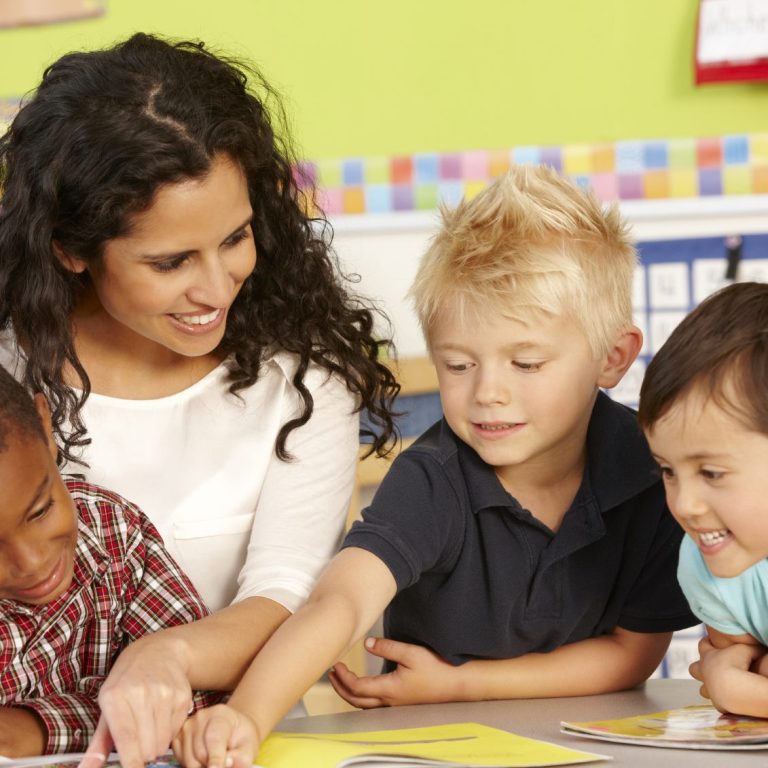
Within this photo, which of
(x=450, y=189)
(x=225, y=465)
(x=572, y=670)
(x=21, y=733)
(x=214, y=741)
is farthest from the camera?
(x=450, y=189)

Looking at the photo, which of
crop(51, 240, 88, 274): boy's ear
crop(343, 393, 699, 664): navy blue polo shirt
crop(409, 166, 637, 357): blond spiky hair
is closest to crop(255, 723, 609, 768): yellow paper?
crop(343, 393, 699, 664): navy blue polo shirt

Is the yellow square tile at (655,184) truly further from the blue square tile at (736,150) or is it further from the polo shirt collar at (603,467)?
the polo shirt collar at (603,467)

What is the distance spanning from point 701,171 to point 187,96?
1.19m

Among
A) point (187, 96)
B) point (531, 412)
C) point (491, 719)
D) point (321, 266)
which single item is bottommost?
point (491, 719)

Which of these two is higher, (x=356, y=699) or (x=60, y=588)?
(x=60, y=588)

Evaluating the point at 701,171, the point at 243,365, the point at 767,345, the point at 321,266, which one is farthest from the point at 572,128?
the point at 767,345

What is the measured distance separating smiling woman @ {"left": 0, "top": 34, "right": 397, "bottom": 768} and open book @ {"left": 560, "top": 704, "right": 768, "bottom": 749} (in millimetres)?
306

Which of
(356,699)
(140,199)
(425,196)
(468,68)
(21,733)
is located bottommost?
(356,699)

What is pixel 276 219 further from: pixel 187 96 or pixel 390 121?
pixel 390 121

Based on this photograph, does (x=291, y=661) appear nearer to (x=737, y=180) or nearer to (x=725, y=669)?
(x=725, y=669)

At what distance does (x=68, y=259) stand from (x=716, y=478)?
67 centimetres

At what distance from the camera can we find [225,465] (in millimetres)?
1225

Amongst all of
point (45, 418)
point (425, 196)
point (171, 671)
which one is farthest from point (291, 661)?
Answer: point (425, 196)

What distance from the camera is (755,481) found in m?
0.87
